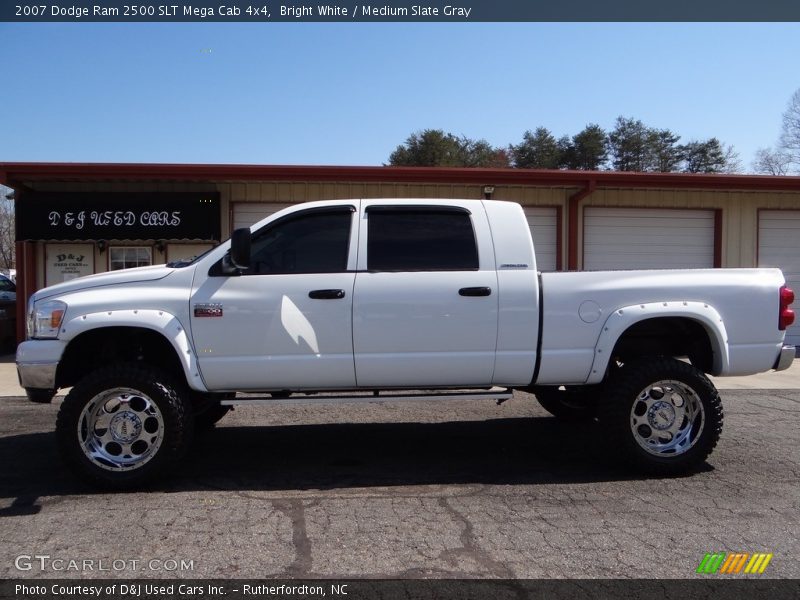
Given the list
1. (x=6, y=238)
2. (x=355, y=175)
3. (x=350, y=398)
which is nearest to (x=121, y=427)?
A: (x=350, y=398)

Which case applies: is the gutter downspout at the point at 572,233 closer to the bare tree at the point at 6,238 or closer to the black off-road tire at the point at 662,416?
the black off-road tire at the point at 662,416

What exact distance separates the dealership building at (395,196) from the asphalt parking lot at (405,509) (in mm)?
7177

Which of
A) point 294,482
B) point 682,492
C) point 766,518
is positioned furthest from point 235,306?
point 766,518

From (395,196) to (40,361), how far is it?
9.71m

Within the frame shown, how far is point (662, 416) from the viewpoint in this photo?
18.1 ft

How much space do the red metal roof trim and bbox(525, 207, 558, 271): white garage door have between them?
0.96 meters

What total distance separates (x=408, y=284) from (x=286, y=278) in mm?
924

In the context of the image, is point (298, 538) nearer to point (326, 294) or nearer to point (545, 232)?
point (326, 294)

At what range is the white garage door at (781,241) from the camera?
50.2ft

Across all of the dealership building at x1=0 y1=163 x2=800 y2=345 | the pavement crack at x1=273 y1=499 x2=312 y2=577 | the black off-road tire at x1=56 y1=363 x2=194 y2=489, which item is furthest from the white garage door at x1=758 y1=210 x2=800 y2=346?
the black off-road tire at x1=56 y1=363 x2=194 y2=489

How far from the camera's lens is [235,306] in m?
5.25

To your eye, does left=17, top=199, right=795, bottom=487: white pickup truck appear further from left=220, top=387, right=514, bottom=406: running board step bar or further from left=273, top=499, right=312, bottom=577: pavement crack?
left=273, top=499, right=312, bottom=577: pavement crack

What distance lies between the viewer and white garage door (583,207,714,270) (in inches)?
591

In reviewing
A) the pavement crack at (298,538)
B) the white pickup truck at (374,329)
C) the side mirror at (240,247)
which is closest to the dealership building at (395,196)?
the white pickup truck at (374,329)
